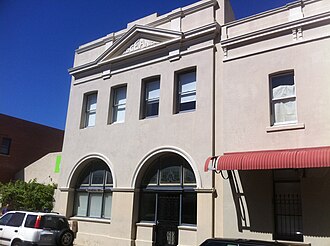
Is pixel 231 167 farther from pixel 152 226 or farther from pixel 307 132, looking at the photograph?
pixel 152 226

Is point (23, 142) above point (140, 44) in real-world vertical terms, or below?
below

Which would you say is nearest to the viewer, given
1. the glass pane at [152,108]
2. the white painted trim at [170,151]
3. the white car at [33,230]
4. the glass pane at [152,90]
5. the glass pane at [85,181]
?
the white car at [33,230]

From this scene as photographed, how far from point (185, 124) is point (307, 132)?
15.5 feet

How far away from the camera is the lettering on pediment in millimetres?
15805

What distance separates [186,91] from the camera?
14344 millimetres

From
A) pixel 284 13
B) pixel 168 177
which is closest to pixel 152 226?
pixel 168 177

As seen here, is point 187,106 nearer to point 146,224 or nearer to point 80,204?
point 146,224

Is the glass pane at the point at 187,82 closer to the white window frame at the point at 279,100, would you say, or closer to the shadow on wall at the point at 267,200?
the white window frame at the point at 279,100

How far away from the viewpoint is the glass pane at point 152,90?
50.5 feet

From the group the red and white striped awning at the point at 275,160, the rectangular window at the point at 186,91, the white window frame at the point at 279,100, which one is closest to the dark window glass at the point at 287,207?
the red and white striped awning at the point at 275,160

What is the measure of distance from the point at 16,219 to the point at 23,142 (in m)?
19.2

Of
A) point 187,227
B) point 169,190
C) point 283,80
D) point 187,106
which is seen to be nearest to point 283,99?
point 283,80

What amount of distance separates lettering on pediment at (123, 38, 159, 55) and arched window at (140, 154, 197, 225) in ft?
17.8

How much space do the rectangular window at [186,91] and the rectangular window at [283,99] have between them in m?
3.38
